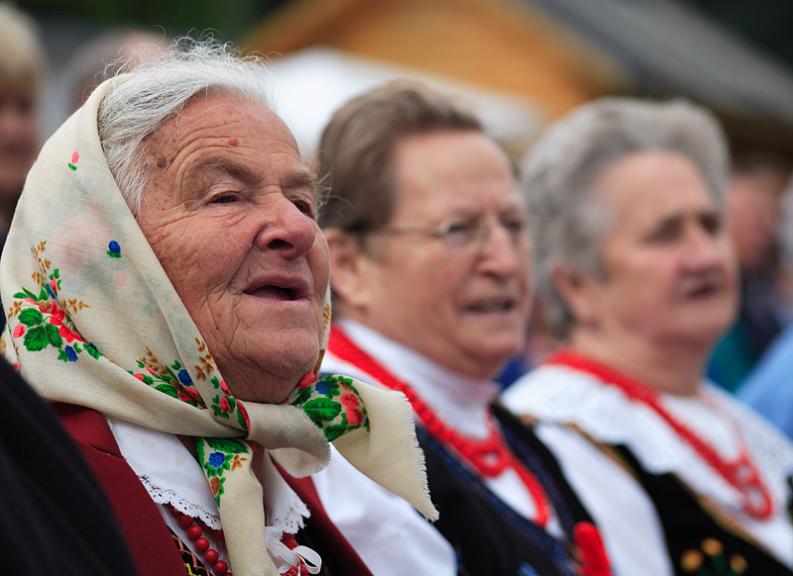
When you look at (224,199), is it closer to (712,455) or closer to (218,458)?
(218,458)

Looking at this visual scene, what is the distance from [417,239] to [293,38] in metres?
12.7

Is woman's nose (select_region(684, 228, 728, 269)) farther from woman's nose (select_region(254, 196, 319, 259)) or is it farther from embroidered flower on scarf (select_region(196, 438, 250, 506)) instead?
embroidered flower on scarf (select_region(196, 438, 250, 506))

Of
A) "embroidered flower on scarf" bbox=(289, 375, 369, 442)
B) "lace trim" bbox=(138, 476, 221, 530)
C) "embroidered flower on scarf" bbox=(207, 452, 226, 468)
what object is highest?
"embroidered flower on scarf" bbox=(289, 375, 369, 442)

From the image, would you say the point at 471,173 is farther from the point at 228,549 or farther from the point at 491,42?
the point at 491,42

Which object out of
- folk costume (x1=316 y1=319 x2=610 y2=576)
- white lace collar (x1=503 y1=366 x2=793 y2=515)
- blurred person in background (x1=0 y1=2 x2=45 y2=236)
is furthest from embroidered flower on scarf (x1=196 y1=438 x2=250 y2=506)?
white lace collar (x1=503 y1=366 x2=793 y2=515)

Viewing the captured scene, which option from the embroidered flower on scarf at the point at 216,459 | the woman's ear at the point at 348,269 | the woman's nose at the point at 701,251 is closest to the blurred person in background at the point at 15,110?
the woman's ear at the point at 348,269

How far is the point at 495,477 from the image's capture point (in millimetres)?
3521

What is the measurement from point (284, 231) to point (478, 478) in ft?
4.42

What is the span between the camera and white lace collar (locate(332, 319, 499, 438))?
3.48 m

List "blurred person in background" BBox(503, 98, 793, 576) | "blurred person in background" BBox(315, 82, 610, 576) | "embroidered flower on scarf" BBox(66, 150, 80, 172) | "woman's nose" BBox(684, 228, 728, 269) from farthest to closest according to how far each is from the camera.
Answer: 1. "woman's nose" BBox(684, 228, 728, 269)
2. "blurred person in background" BBox(503, 98, 793, 576)
3. "blurred person in background" BBox(315, 82, 610, 576)
4. "embroidered flower on scarf" BBox(66, 150, 80, 172)

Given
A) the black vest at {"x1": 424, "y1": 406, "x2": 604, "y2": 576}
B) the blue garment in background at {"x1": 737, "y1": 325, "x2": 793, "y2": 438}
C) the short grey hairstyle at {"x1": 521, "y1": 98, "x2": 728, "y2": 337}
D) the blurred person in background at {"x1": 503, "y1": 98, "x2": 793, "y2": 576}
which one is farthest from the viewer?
the blue garment in background at {"x1": 737, "y1": 325, "x2": 793, "y2": 438}

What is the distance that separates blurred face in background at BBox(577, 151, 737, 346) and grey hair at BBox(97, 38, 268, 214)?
7.27ft

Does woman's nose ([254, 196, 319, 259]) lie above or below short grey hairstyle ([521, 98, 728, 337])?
above

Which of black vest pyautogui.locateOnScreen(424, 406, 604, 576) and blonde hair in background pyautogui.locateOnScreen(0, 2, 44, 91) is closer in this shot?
black vest pyautogui.locateOnScreen(424, 406, 604, 576)
